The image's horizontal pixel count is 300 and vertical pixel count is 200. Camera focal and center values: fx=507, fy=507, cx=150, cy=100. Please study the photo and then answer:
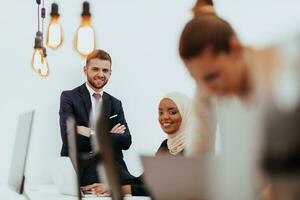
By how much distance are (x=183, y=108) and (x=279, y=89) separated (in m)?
2.61

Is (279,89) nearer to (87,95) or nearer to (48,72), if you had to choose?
(87,95)

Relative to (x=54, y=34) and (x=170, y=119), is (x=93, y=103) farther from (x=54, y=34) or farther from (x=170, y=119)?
(x=170, y=119)

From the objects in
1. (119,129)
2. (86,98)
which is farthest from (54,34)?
(119,129)

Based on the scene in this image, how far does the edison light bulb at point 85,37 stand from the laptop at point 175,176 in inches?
94.7

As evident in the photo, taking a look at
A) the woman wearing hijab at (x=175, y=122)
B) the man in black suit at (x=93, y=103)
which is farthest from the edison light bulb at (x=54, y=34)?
the woman wearing hijab at (x=175, y=122)

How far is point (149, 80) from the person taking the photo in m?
4.89

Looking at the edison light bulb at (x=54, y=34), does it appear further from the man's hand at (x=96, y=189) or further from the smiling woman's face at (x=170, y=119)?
the man's hand at (x=96, y=189)

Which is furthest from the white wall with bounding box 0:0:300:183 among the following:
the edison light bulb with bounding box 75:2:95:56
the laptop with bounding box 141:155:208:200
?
the laptop with bounding box 141:155:208:200

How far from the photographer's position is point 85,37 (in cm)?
320

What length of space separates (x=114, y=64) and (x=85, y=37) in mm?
1660

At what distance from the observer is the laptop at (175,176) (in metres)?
0.74

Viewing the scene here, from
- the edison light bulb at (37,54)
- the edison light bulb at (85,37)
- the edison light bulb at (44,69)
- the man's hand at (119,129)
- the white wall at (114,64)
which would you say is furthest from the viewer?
the white wall at (114,64)

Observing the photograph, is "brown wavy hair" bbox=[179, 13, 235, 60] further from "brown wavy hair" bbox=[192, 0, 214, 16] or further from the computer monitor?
the computer monitor

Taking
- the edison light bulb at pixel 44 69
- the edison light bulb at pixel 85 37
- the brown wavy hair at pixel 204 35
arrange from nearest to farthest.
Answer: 1. the brown wavy hair at pixel 204 35
2. the edison light bulb at pixel 85 37
3. the edison light bulb at pixel 44 69
